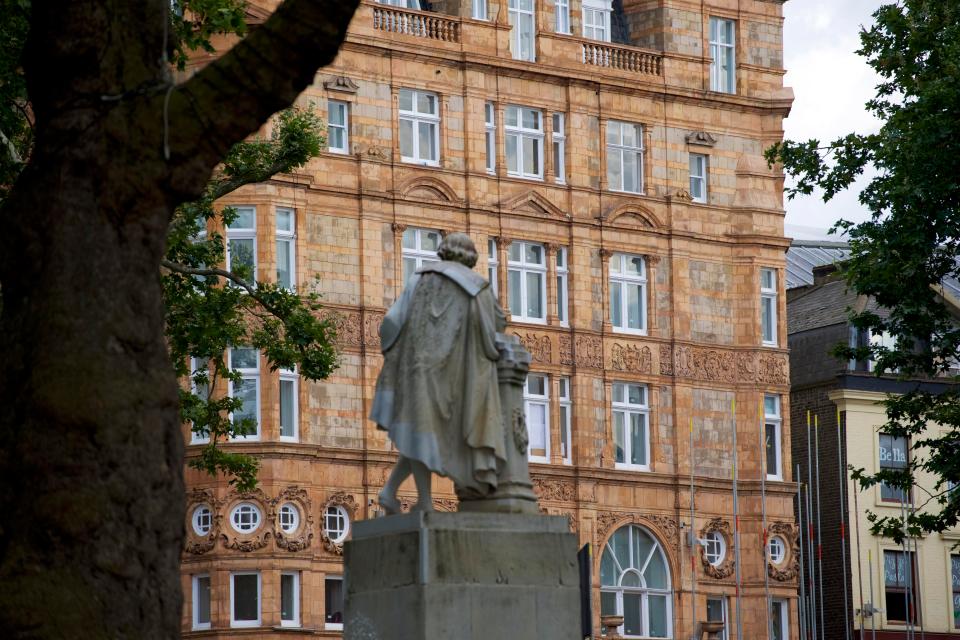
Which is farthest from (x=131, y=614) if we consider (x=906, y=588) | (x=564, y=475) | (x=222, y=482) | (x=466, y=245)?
(x=906, y=588)

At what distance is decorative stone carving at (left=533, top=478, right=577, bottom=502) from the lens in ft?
194

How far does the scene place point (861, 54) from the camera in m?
42.3

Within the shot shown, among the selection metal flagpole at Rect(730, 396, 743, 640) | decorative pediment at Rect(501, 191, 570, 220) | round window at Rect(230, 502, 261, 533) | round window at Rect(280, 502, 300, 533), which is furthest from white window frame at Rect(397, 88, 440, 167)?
metal flagpole at Rect(730, 396, 743, 640)

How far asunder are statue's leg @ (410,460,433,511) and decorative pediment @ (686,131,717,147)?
4419cm

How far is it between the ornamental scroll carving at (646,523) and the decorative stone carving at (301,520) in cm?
812

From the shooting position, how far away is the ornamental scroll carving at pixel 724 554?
6147cm

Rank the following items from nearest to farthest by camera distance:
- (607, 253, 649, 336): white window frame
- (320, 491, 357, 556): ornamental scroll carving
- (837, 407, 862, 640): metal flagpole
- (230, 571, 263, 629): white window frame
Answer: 1. (230, 571, 263, 629): white window frame
2. (320, 491, 357, 556): ornamental scroll carving
3. (607, 253, 649, 336): white window frame
4. (837, 407, 862, 640): metal flagpole

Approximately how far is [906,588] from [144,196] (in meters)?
53.8

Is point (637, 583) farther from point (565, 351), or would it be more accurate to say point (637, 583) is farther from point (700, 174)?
point (700, 174)

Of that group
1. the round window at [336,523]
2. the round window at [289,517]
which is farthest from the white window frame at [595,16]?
the round window at [289,517]

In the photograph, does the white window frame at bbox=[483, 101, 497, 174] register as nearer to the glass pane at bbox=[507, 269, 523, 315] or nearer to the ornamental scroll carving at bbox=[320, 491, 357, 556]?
the glass pane at bbox=[507, 269, 523, 315]

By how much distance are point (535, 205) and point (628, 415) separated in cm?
568

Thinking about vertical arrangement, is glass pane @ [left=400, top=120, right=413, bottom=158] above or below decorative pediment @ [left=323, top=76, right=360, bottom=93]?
below

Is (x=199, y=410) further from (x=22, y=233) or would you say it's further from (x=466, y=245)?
(x=22, y=233)
